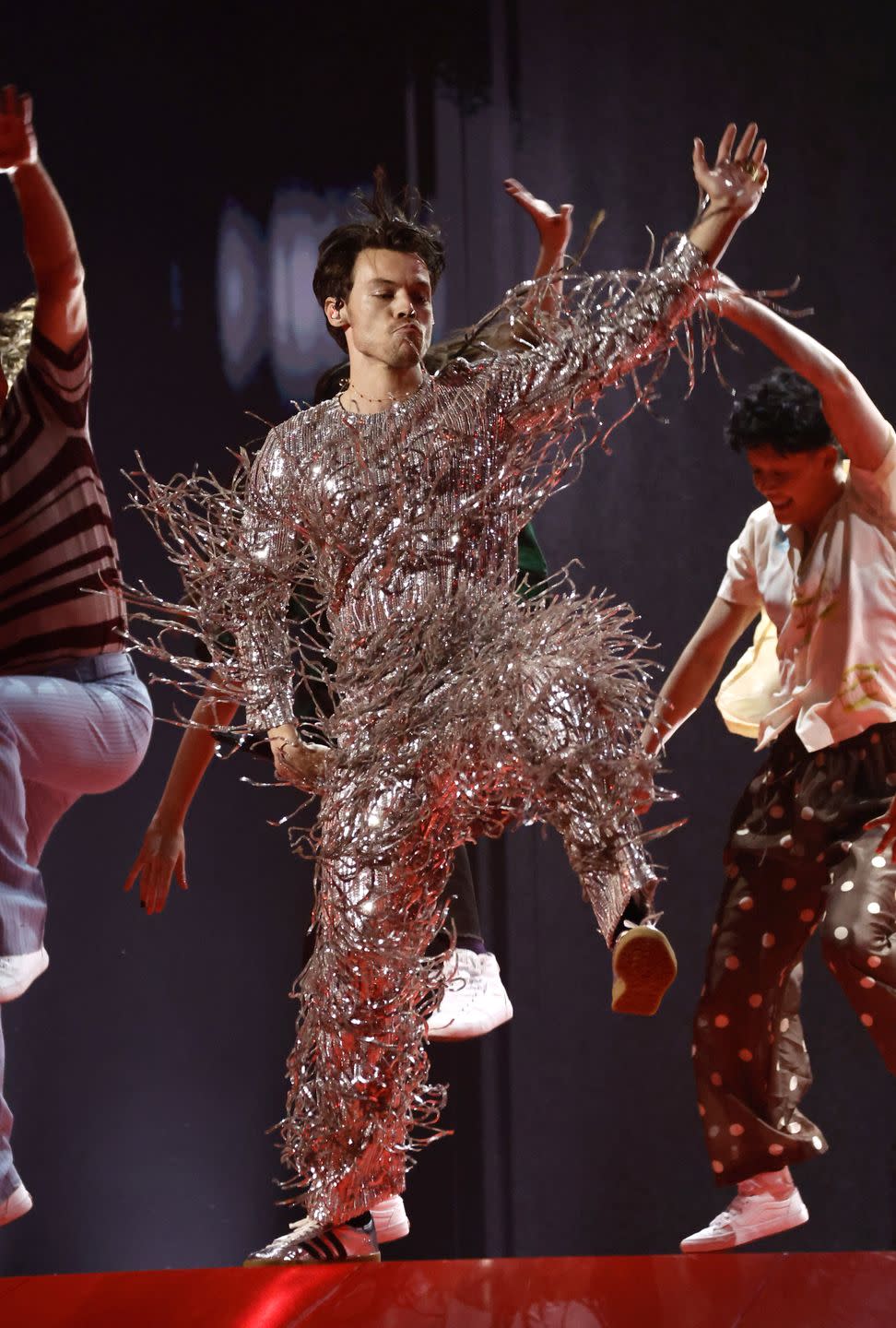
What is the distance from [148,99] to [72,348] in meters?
0.72

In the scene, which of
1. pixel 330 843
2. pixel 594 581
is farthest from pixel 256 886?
pixel 330 843

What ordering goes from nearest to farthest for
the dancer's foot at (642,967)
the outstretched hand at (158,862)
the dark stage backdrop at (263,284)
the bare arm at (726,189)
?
the dancer's foot at (642,967) → the bare arm at (726,189) → the outstretched hand at (158,862) → the dark stage backdrop at (263,284)

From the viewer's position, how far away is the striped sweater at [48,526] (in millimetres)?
2367

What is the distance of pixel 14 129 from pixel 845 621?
1.35m

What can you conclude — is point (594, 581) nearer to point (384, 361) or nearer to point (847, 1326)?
point (384, 361)

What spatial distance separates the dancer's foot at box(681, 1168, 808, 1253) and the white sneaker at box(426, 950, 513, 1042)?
1.72ft

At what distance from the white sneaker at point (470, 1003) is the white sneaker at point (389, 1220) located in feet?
0.92

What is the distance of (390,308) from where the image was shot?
74.3 inches

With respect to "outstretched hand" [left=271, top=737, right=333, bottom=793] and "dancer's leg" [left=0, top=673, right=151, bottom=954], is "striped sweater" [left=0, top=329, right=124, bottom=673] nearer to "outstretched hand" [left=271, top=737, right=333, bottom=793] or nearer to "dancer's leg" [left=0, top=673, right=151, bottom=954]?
"dancer's leg" [left=0, top=673, right=151, bottom=954]

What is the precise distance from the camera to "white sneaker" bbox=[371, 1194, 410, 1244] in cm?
209

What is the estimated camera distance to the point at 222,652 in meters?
1.90

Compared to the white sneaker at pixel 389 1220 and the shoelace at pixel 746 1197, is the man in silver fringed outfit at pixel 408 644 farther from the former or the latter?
the shoelace at pixel 746 1197

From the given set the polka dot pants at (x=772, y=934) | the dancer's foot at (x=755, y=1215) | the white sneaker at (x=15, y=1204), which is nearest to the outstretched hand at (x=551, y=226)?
the polka dot pants at (x=772, y=934)

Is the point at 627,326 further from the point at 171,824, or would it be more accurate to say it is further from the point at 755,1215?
the point at 755,1215
